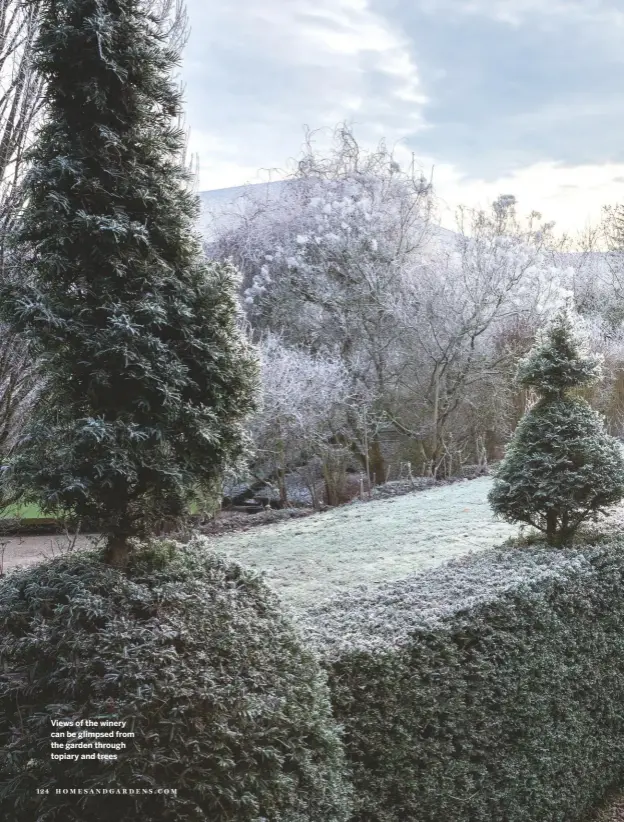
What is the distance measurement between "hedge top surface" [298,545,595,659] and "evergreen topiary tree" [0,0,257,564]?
2.84 ft

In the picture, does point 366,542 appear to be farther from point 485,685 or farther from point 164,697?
point 164,697

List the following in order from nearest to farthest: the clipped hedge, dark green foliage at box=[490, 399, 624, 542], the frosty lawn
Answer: the clipped hedge → dark green foliage at box=[490, 399, 624, 542] → the frosty lawn

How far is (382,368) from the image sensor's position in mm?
11211

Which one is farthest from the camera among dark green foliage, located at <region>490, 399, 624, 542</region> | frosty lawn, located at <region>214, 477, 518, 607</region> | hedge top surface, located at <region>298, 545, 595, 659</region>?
frosty lawn, located at <region>214, 477, 518, 607</region>

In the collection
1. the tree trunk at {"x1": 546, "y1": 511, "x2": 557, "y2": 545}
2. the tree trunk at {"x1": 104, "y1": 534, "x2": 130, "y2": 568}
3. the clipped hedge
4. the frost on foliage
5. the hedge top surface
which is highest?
the frost on foliage

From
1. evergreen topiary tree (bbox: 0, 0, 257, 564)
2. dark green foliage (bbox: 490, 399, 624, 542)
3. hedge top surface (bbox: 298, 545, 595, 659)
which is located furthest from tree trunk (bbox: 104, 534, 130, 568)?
dark green foliage (bbox: 490, 399, 624, 542)

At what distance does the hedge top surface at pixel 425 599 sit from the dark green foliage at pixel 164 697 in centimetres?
41

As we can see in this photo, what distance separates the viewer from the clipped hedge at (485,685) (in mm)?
2477

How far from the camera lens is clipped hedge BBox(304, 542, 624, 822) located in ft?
8.13

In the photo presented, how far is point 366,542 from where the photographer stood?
6188 mm

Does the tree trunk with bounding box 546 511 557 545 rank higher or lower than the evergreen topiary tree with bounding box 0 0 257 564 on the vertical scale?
lower

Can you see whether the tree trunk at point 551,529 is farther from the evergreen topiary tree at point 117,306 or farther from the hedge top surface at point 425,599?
the evergreen topiary tree at point 117,306

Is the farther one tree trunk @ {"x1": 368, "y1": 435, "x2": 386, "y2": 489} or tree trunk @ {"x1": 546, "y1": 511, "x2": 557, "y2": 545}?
tree trunk @ {"x1": 368, "y1": 435, "x2": 386, "y2": 489}

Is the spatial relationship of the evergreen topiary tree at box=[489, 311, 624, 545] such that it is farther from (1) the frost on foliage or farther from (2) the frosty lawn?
(2) the frosty lawn
